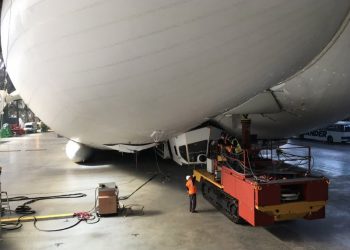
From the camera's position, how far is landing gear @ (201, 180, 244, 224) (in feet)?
25.3

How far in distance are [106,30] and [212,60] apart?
1595mm

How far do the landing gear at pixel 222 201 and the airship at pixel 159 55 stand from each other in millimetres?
1690

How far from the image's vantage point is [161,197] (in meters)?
10.1

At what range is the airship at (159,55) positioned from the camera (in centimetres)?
482

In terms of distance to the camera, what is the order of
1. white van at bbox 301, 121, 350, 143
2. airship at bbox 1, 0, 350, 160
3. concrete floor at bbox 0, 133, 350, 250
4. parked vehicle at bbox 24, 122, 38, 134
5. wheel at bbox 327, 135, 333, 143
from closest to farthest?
airship at bbox 1, 0, 350, 160, concrete floor at bbox 0, 133, 350, 250, white van at bbox 301, 121, 350, 143, wheel at bbox 327, 135, 333, 143, parked vehicle at bbox 24, 122, 38, 134

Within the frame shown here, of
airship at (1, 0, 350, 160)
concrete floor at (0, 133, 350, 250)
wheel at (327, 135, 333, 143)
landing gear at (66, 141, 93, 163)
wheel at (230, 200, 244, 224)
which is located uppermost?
airship at (1, 0, 350, 160)

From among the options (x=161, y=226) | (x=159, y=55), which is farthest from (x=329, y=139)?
(x=159, y=55)

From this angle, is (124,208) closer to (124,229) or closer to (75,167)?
(124,229)

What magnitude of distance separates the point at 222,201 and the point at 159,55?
428 centimetres

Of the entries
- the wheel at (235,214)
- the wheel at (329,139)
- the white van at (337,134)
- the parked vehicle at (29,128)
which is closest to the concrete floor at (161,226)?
the wheel at (235,214)

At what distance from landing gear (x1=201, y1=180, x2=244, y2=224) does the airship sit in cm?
169

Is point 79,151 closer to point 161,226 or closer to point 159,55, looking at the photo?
point 161,226

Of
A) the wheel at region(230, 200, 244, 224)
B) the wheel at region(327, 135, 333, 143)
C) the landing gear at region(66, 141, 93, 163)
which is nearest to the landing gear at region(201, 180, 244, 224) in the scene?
the wheel at region(230, 200, 244, 224)

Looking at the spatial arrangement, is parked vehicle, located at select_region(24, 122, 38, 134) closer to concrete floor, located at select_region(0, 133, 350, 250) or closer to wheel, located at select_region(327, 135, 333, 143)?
concrete floor, located at select_region(0, 133, 350, 250)
